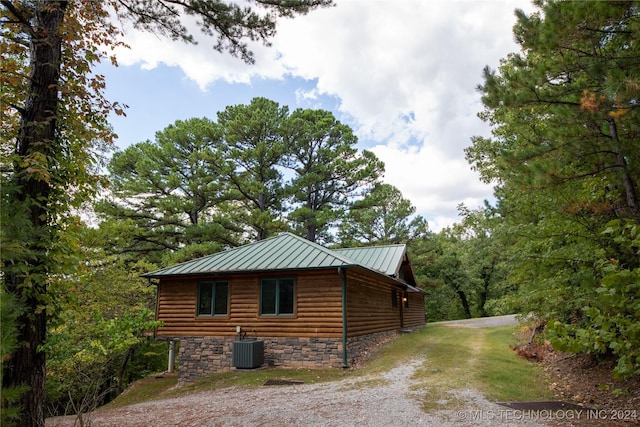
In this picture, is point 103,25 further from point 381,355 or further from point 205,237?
point 205,237

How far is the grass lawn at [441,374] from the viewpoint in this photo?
721 centimetres

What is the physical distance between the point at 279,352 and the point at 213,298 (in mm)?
3278

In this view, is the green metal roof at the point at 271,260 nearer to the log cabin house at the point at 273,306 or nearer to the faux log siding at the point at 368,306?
the log cabin house at the point at 273,306

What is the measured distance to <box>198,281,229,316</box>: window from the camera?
13.1 metres

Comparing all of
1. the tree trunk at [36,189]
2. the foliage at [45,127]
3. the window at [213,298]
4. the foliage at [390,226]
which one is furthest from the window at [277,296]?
the foliage at [390,226]

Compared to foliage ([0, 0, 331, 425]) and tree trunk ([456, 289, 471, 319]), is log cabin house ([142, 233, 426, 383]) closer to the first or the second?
foliage ([0, 0, 331, 425])

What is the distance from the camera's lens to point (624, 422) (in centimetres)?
507

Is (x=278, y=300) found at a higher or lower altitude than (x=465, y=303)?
higher

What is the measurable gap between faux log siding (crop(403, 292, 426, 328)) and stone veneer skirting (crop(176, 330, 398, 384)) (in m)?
7.21

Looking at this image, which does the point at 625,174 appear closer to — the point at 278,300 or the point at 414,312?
the point at 278,300

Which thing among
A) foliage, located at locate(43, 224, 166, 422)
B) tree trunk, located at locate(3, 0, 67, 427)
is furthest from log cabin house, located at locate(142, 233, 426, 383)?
tree trunk, located at locate(3, 0, 67, 427)

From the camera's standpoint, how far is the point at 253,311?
40.9 ft

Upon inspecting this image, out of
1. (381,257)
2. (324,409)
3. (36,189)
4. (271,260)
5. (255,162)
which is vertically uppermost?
(255,162)

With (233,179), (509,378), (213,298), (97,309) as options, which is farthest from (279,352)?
(233,179)
